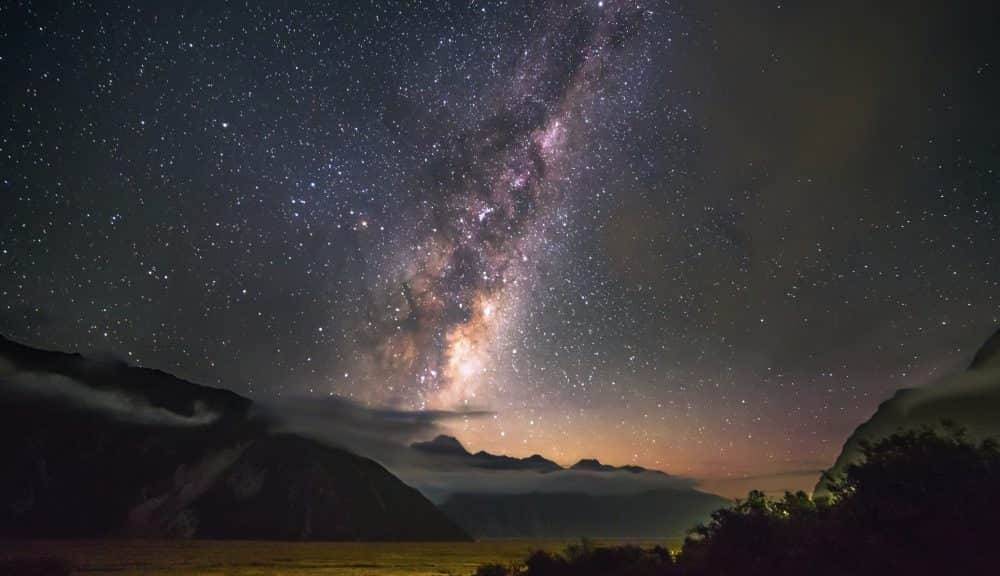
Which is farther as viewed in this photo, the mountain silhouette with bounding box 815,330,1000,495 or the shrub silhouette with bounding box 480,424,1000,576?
the mountain silhouette with bounding box 815,330,1000,495

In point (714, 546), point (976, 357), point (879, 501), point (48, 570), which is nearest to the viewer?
point (879, 501)

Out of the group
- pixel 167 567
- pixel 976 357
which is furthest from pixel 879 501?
pixel 167 567

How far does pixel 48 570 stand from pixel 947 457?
100014mm

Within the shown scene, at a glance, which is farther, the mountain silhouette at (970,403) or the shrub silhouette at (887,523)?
the mountain silhouette at (970,403)

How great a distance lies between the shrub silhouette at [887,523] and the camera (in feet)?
67.7

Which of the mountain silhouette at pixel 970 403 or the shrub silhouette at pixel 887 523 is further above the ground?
the mountain silhouette at pixel 970 403

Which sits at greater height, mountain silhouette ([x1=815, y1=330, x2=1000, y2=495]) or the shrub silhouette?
mountain silhouette ([x1=815, y1=330, x2=1000, y2=495])

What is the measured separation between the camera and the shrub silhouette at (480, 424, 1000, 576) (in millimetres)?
20641

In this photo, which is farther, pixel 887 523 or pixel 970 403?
pixel 970 403

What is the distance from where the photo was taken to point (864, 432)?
125 meters

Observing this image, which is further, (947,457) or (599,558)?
(599,558)

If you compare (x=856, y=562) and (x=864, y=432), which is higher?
(x=864, y=432)

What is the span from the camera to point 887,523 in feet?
75.5

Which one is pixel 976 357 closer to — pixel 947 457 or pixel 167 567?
pixel 947 457
